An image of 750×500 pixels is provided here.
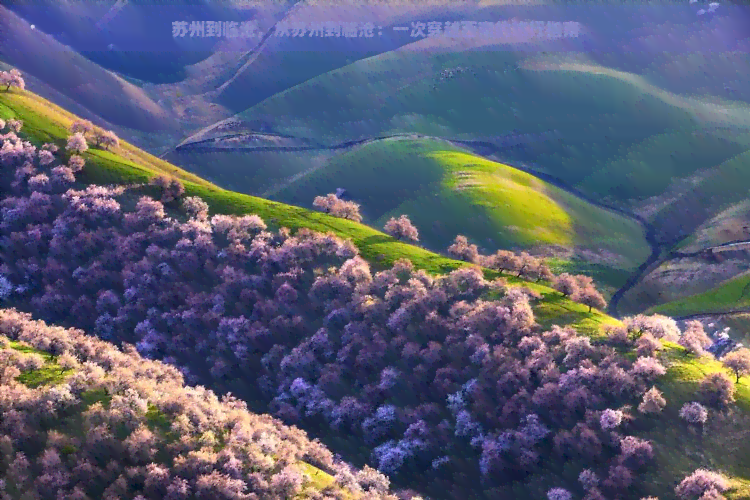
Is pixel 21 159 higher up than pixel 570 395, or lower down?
higher up

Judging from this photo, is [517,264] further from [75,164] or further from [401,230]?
[75,164]

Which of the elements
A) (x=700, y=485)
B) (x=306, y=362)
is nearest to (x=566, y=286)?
(x=700, y=485)

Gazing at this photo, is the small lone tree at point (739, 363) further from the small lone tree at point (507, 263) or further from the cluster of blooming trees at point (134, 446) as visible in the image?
the cluster of blooming trees at point (134, 446)

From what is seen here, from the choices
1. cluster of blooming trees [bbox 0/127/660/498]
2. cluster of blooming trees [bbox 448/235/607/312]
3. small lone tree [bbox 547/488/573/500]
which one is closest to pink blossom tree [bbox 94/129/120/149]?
cluster of blooming trees [bbox 0/127/660/498]

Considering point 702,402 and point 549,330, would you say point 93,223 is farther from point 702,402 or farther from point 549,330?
point 702,402

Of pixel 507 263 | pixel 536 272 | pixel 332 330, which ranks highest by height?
pixel 507 263

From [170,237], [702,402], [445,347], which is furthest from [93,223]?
[702,402]

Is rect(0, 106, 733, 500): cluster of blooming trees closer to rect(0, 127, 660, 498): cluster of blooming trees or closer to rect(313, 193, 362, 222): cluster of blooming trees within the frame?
rect(0, 127, 660, 498): cluster of blooming trees
